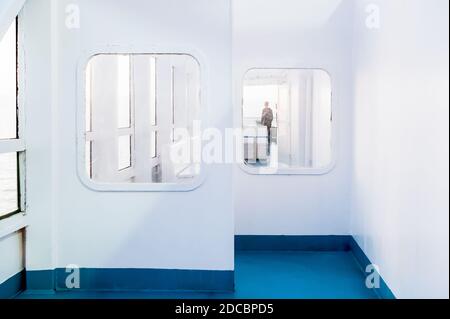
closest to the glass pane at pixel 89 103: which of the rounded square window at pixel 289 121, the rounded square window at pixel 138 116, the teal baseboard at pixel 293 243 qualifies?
the rounded square window at pixel 138 116

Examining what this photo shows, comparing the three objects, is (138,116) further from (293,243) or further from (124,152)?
(293,243)

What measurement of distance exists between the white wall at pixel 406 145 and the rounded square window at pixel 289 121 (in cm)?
100

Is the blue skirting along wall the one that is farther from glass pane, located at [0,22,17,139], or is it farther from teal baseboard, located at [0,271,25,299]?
glass pane, located at [0,22,17,139]

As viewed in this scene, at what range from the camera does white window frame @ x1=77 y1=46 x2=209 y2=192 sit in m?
3.69

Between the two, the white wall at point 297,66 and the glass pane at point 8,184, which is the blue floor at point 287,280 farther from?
the glass pane at point 8,184

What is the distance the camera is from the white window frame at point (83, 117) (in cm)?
369

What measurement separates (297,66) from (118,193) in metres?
2.46

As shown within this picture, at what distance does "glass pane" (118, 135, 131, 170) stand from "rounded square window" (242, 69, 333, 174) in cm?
132

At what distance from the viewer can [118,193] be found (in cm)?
378

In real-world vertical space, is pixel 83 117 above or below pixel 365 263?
above

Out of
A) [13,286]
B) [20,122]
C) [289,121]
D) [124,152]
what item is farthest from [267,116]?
[13,286]
